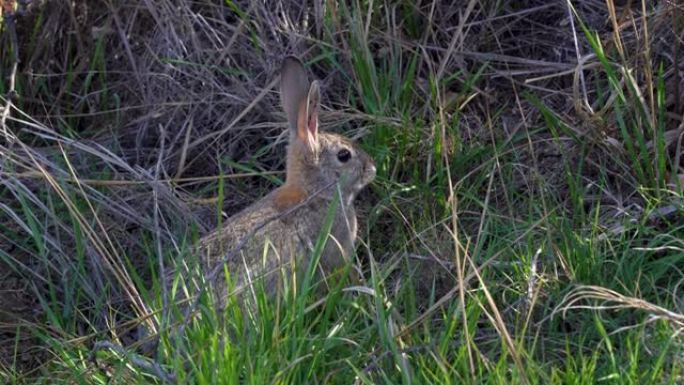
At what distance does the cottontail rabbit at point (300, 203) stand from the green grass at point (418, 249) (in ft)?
0.45

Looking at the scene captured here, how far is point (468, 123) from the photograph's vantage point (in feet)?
17.9

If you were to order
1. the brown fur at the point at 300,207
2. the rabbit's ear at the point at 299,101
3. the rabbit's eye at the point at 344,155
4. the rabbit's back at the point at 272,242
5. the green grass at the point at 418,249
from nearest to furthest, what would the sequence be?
the green grass at the point at 418,249 → the rabbit's back at the point at 272,242 → the brown fur at the point at 300,207 → the rabbit's ear at the point at 299,101 → the rabbit's eye at the point at 344,155

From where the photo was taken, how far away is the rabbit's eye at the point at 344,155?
17.1ft

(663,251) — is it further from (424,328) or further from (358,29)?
(358,29)

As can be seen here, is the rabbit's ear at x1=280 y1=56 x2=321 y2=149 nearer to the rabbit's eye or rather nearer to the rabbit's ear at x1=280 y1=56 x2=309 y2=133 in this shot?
the rabbit's ear at x1=280 y1=56 x2=309 y2=133

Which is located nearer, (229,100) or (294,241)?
(294,241)

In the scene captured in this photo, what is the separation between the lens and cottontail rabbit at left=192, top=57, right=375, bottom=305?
4508mm

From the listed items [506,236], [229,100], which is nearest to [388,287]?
[506,236]

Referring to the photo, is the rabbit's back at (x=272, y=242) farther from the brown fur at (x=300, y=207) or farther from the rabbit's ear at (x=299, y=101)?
the rabbit's ear at (x=299, y=101)

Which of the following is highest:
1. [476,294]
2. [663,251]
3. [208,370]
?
[208,370]

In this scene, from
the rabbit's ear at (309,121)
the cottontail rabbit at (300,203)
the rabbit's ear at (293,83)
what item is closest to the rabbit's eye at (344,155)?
the cottontail rabbit at (300,203)

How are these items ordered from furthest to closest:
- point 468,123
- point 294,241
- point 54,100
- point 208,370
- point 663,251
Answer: point 54,100, point 468,123, point 294,241, point 663,251, point 208,370

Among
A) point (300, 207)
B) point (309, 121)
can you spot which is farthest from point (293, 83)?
point (300, 207)

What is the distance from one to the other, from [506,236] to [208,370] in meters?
1.55
